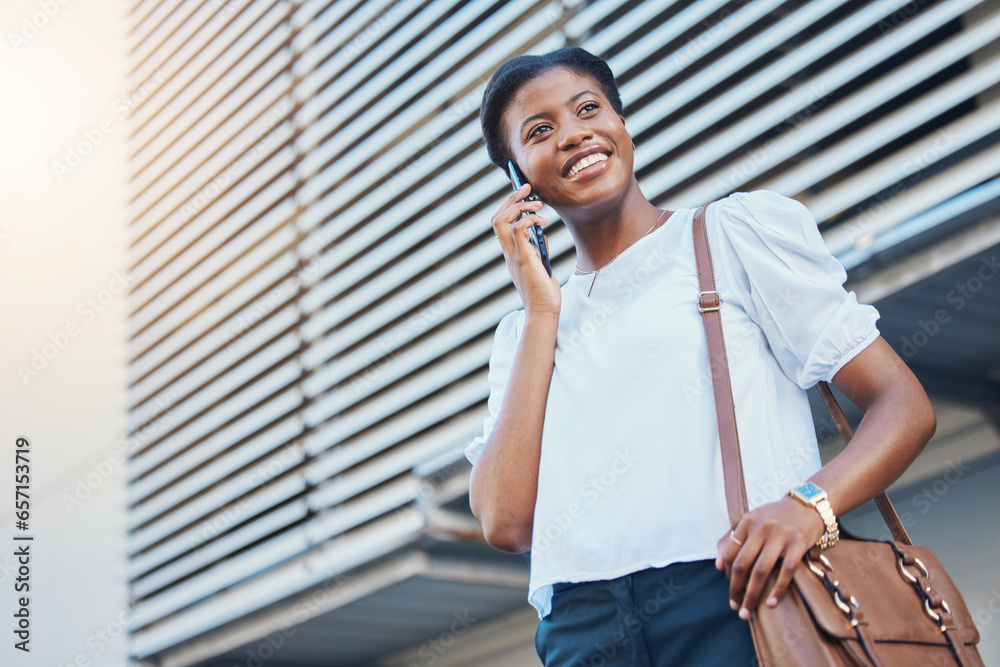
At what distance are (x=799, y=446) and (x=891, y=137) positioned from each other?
2521mm

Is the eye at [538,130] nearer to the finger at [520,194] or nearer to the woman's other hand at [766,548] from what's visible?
the finger at [520,194]

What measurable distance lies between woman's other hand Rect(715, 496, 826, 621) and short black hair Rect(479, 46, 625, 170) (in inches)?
40.4

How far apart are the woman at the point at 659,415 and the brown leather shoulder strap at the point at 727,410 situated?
0.03m

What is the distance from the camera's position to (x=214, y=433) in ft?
22.9

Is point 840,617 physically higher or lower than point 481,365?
lower

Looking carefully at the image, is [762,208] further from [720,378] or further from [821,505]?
[821,505]

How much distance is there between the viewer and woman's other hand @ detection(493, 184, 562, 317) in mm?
1750

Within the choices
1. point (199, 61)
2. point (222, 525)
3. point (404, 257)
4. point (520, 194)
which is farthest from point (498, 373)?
point (199, 61)

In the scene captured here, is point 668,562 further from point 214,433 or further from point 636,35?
point 214,433

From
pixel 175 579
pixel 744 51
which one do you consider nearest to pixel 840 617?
pixel 744 51

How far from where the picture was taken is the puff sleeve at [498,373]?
5.98 feet

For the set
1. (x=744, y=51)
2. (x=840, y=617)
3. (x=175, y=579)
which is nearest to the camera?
(x=840, y=617)

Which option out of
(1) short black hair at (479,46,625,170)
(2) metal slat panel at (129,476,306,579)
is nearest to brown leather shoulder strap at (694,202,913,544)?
(1) short black hair at (479,46,625,170)

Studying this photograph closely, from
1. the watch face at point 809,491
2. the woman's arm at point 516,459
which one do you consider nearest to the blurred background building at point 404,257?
→ the woman's arm at point 516,459
